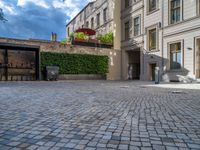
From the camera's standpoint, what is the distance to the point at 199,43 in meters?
15.4

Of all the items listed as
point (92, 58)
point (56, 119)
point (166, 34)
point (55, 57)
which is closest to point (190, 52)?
point (166, 34)

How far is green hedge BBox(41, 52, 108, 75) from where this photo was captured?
731 inches

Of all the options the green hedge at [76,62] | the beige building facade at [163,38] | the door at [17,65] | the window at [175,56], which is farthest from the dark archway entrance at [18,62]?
the window at [175,56]

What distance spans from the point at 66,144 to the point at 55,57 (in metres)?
16.9

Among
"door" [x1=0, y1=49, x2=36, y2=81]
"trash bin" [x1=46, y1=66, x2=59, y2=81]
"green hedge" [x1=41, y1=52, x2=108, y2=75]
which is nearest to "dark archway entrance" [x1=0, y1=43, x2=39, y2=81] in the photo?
"door" [x1=0, y1=49, x2=36, y2=81]

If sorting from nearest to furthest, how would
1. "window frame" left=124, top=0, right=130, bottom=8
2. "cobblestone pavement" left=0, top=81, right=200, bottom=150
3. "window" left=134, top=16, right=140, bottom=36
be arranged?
"cobblestone pavement" left=0, top=81, right=200, bottom=150, "window" left=134, top=16, right=140, bottom=36, "window frame" left=124, top=0, right=130, bottom=8

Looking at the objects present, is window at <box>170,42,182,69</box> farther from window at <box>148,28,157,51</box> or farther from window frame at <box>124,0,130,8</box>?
window frame at <box>124,0,130,8</box>

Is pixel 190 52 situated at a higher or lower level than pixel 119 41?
lower

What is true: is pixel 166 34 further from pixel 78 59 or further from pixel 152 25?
pixel 78 59

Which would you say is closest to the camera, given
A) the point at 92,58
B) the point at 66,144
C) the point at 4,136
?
the point at 66,144

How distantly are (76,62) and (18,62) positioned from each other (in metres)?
5.10

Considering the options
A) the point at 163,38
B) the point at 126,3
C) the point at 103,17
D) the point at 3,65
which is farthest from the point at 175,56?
the point at 3,65

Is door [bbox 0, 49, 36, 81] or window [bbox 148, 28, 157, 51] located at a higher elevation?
window [bbox 148, 28, 157, 51]

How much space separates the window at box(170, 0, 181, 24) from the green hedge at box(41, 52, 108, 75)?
747cm
